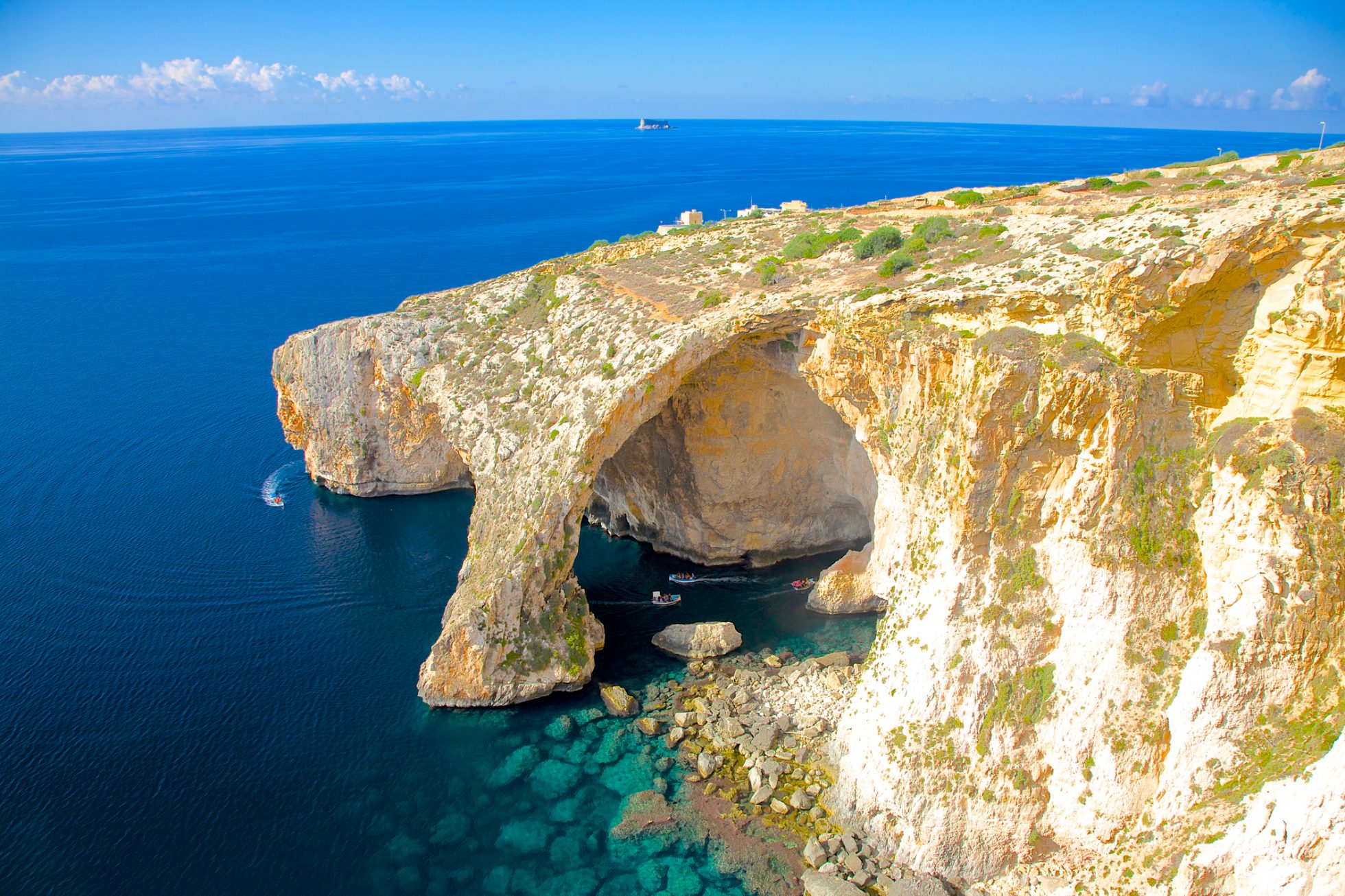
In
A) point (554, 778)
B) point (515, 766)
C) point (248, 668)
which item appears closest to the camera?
point (554, 778)

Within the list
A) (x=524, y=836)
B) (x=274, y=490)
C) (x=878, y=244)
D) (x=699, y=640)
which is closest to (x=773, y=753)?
(x=699, y=640)

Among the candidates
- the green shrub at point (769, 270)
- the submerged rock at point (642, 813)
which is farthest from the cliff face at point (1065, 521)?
the submerged rock at point (642, 813)

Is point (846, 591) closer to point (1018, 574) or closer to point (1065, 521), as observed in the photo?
point (1018, 574)

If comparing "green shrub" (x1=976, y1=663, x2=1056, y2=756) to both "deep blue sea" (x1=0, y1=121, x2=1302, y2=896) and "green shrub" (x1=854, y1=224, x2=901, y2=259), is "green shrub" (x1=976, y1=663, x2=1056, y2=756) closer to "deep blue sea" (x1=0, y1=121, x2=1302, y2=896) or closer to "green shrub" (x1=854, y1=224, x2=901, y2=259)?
"deep blue sea" (x1=0, y1=121, x2=1302, y2=896)

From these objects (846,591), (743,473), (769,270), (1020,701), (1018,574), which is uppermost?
(769,270)

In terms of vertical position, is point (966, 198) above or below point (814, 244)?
above

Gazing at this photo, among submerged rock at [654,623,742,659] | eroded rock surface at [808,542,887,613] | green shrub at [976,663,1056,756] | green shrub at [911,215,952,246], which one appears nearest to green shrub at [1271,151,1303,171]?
green shrub at [911,215,952,246]

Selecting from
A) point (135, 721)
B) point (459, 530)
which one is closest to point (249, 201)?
point (459, 530)

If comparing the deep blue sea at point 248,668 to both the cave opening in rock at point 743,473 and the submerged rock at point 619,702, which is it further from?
the cave opening in rock at point 743,473
